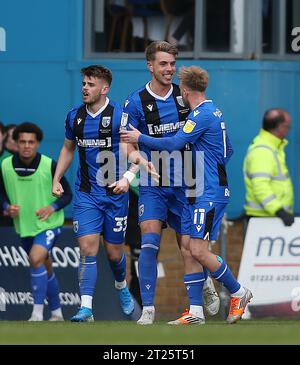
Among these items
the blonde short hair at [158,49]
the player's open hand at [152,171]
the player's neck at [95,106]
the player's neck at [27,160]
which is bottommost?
the player's neck at [27,160]

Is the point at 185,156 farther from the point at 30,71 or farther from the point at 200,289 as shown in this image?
the point at 30,71

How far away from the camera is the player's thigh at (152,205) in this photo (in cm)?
1312

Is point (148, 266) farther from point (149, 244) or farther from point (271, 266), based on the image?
point (271, 266)

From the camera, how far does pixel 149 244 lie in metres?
13.1

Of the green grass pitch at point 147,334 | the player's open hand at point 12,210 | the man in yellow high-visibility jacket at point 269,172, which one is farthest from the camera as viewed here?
the player's open hand at point 12,210

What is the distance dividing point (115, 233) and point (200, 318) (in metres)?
1.49

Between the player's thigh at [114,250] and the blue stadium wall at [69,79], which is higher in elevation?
the blue stadium wall at [69,79]

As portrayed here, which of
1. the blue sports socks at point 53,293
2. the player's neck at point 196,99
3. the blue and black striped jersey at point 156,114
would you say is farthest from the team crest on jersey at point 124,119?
the blue sports socks at point 53,293

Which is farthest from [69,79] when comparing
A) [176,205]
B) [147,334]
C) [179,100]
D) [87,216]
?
[147,334]

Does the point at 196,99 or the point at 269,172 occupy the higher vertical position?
the point at 196,99

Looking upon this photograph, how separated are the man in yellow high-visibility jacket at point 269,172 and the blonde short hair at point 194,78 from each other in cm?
301

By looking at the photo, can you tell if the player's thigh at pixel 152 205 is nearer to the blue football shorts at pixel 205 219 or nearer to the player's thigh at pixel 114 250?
the blue football shorts at pixel 205 219

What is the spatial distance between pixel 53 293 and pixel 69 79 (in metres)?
3.23
